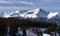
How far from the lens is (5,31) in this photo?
27.1m

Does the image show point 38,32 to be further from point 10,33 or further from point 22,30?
point 10,33

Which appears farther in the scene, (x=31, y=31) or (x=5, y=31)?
(x=31, y=31)

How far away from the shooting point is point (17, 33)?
89.6ft

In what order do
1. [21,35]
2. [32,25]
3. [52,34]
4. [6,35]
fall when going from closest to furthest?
[6,35], [21,35], [52,34], [32,25]

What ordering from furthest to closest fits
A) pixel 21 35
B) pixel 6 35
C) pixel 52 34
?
pixel 52 34, pixel 21 35, pixel 6 35

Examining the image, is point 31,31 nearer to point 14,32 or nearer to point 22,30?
point 22,30

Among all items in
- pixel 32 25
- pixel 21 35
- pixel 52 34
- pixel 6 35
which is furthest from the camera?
pixel 32 25

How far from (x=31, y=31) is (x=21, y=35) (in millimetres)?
3434

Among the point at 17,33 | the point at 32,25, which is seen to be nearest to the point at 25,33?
the point at 17,33

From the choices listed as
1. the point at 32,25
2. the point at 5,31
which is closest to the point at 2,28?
the point at 5,31

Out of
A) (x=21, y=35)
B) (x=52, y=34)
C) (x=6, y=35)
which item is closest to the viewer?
(x=6, y=35)

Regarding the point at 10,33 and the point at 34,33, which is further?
the point at 34,33

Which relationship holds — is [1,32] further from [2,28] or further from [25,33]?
[25,33]

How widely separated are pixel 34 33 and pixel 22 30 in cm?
171
